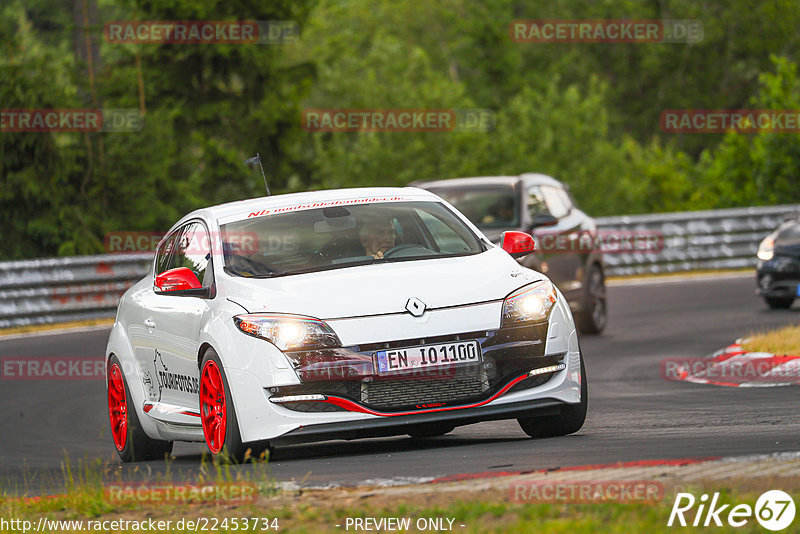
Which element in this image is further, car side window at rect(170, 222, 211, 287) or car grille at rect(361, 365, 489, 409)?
car side window at rect(170, 222, 211, 287)

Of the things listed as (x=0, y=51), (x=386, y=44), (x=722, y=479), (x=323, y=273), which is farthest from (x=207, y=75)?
(x=722, y=479)

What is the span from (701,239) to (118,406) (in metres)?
Result: 19.6

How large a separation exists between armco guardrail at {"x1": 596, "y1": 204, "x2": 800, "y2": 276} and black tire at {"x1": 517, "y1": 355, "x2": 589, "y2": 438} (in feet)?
62.2

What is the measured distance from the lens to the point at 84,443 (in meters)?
11.2

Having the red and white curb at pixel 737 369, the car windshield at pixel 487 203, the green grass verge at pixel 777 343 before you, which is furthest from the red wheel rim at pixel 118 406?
the car windshield at pixel 487 203

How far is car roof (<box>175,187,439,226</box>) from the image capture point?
9188 millimetres

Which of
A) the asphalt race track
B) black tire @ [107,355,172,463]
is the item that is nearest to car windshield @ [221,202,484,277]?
the asphalt race track

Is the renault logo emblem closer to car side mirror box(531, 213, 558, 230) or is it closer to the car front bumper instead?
the car front bumper

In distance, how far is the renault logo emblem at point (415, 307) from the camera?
779cm

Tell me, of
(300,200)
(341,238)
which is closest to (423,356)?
(341,238)

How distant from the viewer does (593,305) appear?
18141mm

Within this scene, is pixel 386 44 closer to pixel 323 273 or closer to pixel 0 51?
pixel 0 51

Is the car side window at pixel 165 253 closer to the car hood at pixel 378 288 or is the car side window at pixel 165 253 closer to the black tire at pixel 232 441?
the car hood at pixel 378 288

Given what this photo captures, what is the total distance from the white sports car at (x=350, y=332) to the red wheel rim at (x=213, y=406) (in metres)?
0.01
